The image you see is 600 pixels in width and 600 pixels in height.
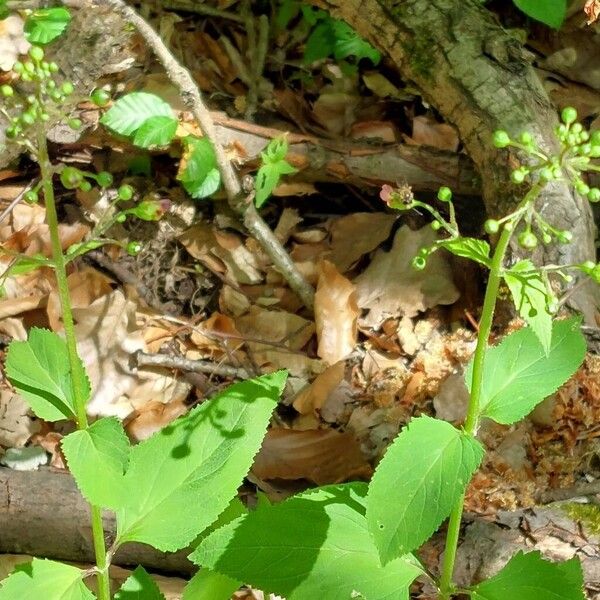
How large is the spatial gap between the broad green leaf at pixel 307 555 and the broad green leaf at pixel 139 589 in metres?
0.23

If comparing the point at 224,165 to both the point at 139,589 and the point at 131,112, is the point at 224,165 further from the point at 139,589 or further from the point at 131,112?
the point at 139,589

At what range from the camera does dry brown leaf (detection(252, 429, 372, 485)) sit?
2.52 meters

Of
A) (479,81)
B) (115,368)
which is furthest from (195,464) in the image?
(479,81)

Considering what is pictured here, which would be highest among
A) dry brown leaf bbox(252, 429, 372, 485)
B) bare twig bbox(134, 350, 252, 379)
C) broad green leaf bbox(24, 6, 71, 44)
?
broad green leaf bbox(24, 6, 71, 44)

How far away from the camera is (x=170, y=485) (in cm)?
179

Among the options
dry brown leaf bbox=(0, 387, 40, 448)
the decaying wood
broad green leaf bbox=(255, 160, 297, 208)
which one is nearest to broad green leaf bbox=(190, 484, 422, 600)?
the decaying wood

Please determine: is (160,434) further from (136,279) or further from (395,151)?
(395,151)

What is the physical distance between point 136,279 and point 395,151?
114 centimetres

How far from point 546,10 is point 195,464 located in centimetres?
233

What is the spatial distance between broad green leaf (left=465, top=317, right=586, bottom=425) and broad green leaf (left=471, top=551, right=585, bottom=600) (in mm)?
329

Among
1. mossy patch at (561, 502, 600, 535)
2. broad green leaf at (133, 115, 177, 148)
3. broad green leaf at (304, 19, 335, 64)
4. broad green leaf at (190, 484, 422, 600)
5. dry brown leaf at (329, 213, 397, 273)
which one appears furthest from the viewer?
broad green leaf at (304, 19, 335, 64)

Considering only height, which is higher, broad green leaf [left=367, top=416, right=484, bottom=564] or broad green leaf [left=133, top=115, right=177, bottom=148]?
broad green leaf [left=133, top=115, right=177, bottom=148]

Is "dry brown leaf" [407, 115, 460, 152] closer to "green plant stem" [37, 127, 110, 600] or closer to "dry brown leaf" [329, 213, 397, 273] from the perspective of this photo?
"dry brown leaf" [329, 213, 397, 273]

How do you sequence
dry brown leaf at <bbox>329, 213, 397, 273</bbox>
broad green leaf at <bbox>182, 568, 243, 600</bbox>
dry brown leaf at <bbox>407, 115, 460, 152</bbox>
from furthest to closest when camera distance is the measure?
dry brown leaf at <bbox>407, 115, 460, 152</bbox> → dry brown leaf at <bbox>329, 213, 397, 273</bbox> → broad green leaf at <bbox>182, 568, 243, 600</bbox>
